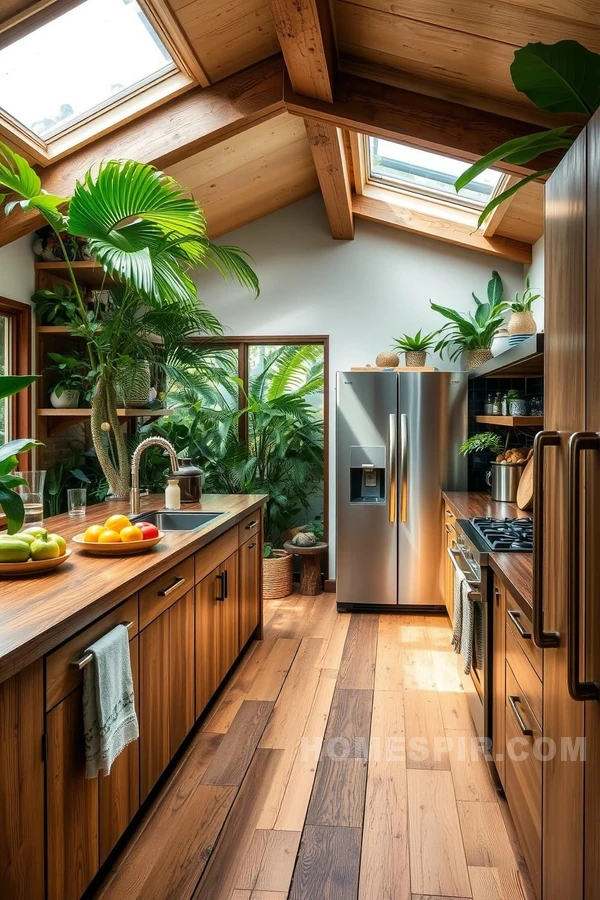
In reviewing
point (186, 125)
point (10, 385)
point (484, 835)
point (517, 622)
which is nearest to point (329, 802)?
point (484, 835)

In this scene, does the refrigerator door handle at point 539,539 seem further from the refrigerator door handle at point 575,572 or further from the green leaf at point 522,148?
the green leaf at point 522,148

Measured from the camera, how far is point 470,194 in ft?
15.3

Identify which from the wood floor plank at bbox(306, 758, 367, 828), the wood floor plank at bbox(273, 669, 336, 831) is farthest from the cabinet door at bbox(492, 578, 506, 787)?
the wood floor plank at bbox(273, 669, 336, 831)

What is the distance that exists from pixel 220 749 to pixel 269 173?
3.63 metres

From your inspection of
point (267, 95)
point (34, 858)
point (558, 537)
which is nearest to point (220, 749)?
point (34, 858)

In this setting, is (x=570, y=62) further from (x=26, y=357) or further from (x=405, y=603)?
(x=405, y=603)

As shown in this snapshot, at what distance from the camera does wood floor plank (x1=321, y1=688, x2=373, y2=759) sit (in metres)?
2.74

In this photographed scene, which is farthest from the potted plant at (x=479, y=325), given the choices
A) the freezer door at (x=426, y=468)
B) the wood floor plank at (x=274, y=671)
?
the wood floor plank at (x=274, y=671)

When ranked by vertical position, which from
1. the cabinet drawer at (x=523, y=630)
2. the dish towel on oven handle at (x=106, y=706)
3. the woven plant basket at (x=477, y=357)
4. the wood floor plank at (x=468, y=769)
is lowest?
the wood floor plank at (x=468, y=769)

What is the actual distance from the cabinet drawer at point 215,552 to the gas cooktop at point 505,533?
1.14 m

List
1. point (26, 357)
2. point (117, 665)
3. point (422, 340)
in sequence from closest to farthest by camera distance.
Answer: point (117, 665) → point (26, 357) → point (422, 340)

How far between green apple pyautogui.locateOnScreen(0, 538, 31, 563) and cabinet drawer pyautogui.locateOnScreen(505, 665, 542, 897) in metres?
1.50

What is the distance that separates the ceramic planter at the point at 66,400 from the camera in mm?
3984

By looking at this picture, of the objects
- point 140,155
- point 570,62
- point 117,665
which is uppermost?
point 140,155
